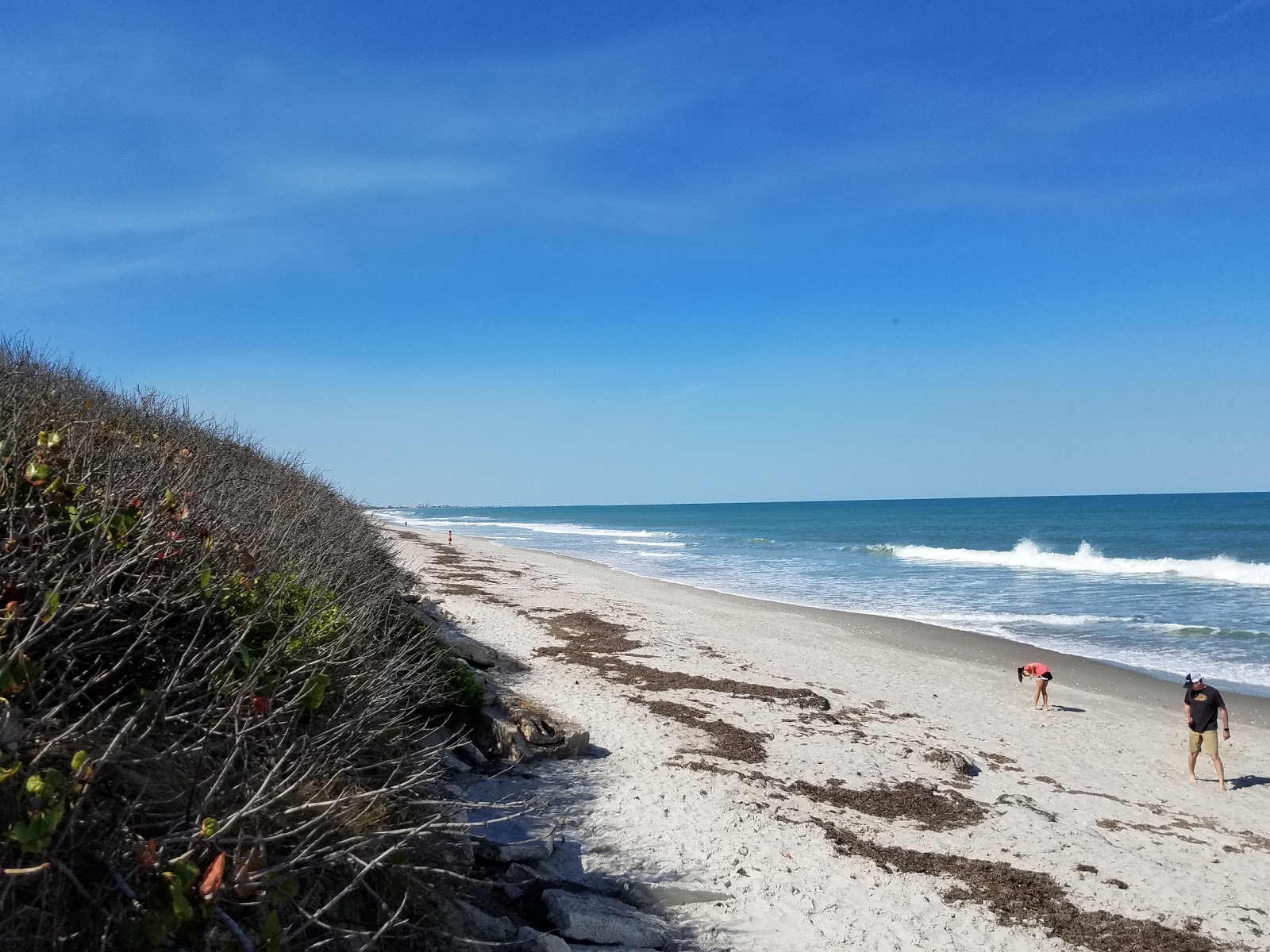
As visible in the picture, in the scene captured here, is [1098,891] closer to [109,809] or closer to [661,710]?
[661,710]

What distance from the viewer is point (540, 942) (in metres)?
4.24

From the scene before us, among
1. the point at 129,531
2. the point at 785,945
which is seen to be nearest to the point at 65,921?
the point at 129,531

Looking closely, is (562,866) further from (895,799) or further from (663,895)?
(895,799)

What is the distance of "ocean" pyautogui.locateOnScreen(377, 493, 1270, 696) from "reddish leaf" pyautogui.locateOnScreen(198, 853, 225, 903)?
17.3 metres

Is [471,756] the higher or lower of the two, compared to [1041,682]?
higher

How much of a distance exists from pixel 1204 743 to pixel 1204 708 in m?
0.48

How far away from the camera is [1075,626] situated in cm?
2106

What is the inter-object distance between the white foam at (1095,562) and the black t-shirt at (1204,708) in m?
25.2

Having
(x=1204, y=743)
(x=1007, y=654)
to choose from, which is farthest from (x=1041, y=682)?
(x=1007, y=654)

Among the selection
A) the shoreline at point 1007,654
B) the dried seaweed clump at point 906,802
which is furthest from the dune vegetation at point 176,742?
the shoreline at point 1007,654

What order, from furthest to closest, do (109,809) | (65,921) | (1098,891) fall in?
(1098,891), (109,809), (65,921)

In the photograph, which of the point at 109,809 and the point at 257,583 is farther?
the point at 257,583

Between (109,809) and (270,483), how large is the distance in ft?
24.4

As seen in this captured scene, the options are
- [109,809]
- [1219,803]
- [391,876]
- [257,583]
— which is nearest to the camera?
[109,809]
